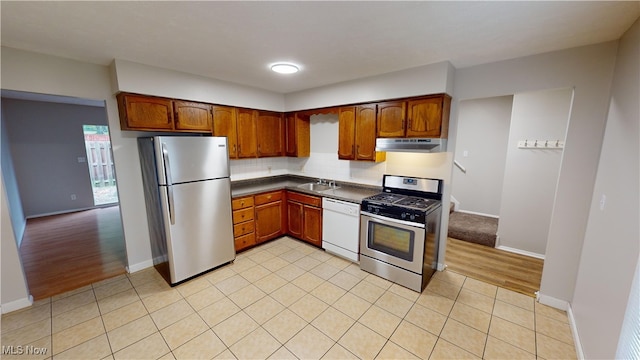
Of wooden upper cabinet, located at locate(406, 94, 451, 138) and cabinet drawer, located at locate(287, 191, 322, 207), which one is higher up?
wooden upper cabinet, located at locate(406, 94, 451, 138)

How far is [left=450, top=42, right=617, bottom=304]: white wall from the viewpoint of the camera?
2.10 metres

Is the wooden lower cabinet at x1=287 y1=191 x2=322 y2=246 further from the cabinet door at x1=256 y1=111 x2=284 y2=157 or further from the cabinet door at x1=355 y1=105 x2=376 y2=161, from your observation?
the cabinet door at x1=355 y1=105 x2=376 y2=161

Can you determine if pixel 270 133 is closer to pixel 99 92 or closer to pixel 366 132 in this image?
pixel 366 132

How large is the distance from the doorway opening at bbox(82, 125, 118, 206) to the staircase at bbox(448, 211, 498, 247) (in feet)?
24.2

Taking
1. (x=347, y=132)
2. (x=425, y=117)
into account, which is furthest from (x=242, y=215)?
(x=425, y=117)

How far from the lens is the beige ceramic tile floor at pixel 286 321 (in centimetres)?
194

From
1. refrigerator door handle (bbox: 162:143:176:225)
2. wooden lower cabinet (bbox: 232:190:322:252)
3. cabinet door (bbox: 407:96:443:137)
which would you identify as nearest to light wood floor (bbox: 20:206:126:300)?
refrigerator door handle (bbox: 162:143:176:225)

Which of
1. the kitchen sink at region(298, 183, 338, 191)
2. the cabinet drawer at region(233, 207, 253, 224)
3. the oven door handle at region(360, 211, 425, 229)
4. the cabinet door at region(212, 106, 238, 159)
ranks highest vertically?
the cabinet door at region(212, 106, 238, 159)

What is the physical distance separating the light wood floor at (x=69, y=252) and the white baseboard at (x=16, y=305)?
0.15 m

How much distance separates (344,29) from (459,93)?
67.1 inches

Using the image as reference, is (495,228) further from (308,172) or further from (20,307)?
(20,307)

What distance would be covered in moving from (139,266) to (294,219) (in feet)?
7.09

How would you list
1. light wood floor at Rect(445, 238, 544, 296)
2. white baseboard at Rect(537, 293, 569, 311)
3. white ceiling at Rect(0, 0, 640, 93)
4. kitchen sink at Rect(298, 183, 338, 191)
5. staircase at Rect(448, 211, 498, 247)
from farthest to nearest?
kitchen sink at Rect(298, 183, 338, 191)
staircase at Rect(448, 211, 498, 247)
light wood floor at Rect(445, 238, 544, 296)
white baseboard at Rect(537, 293, 569, 311)
white ceiling at Rect(0, 0, 640, 93)

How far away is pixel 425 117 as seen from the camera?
9.09 ft
